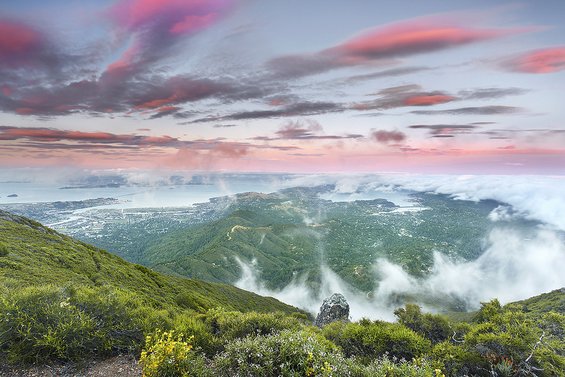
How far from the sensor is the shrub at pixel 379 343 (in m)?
13.3

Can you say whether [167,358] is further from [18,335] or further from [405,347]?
[405,347]

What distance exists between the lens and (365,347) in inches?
541

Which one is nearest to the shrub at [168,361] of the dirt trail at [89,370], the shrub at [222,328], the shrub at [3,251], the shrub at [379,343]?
the dirt trail at [89,370]

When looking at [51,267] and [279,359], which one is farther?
[51,267]

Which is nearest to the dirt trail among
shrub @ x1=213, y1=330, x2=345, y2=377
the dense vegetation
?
the dense vegetation

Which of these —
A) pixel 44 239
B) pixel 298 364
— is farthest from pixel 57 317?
pixel 44 239

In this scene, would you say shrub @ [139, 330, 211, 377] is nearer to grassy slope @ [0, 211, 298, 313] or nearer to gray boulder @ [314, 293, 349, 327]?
grassy slope @ [0, 211, 298, 313]

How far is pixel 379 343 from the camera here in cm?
1338

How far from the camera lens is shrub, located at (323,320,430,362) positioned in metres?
13.3

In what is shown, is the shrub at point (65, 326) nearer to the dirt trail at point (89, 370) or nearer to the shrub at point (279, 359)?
the dirt trail at point (89, 370)

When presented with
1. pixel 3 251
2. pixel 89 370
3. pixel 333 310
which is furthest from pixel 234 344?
pixel 333 310

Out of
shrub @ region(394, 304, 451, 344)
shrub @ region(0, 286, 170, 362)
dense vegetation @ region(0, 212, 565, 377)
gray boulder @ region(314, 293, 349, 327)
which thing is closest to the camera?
dense vegetation @ region(0, 212, 565, 377)

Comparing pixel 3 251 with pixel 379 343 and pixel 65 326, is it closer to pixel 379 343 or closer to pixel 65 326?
pixel 65 326

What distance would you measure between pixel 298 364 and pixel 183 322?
21.7ft
